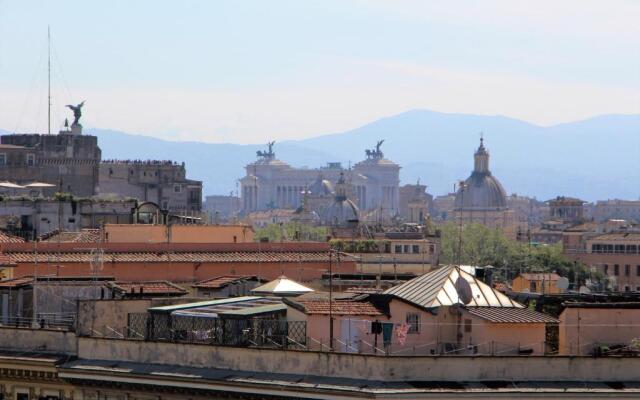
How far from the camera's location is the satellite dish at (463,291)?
35750mm

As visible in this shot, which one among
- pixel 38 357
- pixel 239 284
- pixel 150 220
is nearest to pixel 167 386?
pixel 38 357

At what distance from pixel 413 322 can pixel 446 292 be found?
49.9 inches

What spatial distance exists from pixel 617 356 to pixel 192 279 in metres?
25.6

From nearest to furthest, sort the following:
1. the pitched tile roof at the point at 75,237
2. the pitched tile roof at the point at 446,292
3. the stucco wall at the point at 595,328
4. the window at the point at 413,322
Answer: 1. the window at the point at 413,322
2. the stucco wall at the point at 595,328
3. the pitched tile roof at the point at 446,292
4. the pitched tile roof at the point at 75,237

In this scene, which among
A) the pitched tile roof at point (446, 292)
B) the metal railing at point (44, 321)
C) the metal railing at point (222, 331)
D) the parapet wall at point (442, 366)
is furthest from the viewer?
the metal railing at point (44, 321)

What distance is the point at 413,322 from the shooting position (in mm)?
35000

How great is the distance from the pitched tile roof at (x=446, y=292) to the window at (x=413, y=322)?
19 centimetres

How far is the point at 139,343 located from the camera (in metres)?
36.4

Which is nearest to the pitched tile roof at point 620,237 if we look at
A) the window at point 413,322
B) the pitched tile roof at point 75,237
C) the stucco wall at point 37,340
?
the pitched tile roof at point 75,237

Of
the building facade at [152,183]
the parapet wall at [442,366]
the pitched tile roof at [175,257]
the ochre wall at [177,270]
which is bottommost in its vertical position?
the parapet wall at [442,366]

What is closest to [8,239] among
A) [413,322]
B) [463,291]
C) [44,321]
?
[44,321]

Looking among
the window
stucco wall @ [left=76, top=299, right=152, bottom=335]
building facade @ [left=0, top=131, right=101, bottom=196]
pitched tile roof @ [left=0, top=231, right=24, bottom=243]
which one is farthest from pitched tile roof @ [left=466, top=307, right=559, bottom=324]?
building facade @ [left=0, top=131, right=101, bottom=196]

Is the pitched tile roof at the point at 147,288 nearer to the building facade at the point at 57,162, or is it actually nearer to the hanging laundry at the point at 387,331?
the hanging laundry at the point at 387,331

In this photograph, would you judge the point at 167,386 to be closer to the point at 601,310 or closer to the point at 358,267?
the point at 601,310
